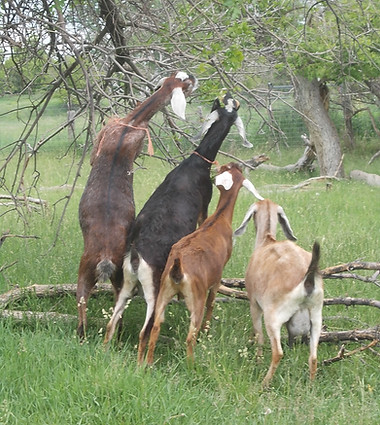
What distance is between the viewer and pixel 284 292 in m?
4.46

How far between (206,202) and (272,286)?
43.6 inches

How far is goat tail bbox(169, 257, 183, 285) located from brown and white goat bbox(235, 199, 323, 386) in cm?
61

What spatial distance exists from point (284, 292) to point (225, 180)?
110 centimetres

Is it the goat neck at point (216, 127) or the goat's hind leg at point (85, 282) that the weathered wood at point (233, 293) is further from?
the goat's hind leg at point (85, 282)

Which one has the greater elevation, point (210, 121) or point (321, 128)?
point (321, 128)

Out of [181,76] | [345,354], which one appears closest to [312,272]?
[345,354]

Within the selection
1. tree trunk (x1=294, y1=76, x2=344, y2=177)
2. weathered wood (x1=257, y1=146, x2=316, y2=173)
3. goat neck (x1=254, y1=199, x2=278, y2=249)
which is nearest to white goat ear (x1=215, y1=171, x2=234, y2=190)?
goat neck (x1=254, y1=199, x2=278, y2=249)

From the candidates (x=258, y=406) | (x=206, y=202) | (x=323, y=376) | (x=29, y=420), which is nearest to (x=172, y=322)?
(x=206, y=202)

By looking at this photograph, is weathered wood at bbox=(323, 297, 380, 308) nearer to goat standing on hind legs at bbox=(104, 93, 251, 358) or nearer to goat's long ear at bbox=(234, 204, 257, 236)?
goat's long ear at bbox=(234, 204, 257, 236)

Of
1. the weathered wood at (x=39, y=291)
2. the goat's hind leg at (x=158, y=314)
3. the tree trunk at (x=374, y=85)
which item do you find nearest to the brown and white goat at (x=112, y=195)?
the goat's hind leg at (x=158, y=314)

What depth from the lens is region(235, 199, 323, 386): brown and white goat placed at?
435 cm

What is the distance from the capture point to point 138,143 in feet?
16.9

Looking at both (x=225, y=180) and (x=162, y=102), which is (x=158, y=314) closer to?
(x=225, y=180)

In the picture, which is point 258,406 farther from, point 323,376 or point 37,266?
point 37,266
